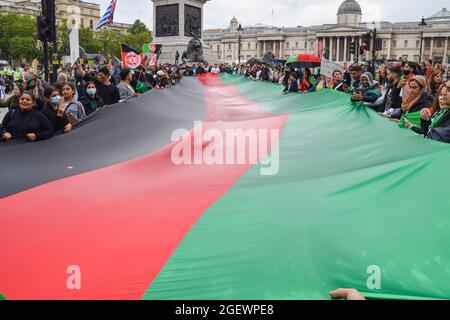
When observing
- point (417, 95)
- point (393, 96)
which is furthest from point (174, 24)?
point (417, 95)

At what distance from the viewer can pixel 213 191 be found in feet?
13.4

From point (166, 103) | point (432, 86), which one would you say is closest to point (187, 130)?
point (166, 103)

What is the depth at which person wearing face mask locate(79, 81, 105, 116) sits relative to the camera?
27.2 ft

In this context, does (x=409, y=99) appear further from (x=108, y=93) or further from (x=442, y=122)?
(x=108, y=93)

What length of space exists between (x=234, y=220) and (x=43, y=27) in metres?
11.0

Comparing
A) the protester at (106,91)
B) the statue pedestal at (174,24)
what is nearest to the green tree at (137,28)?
the statue pedestal at (174,24)

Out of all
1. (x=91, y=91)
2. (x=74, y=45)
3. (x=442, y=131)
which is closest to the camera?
(x=442, y=131)

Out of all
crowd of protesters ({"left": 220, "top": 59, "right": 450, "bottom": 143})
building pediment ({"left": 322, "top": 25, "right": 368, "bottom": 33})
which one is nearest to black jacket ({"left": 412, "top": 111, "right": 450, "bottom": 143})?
crowd of protesters ({"left": 220, "top": 59, "right": 450, "bottom": 143})

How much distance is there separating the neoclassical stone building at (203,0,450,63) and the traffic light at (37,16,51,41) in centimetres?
10114

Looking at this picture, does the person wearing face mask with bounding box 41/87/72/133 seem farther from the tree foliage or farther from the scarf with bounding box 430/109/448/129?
the tree foliage

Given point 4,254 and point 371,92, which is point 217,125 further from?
point 4,254

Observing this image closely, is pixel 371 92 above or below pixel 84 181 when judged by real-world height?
above

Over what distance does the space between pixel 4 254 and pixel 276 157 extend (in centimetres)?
270

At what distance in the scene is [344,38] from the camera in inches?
4788
